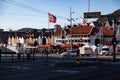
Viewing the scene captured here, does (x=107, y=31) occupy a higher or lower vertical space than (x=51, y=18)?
higher

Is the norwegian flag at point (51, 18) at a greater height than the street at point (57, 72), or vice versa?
the norwegian flag at point (51, 18)

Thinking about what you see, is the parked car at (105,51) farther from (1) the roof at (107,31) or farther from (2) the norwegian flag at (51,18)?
(1) the roof at (107,31)

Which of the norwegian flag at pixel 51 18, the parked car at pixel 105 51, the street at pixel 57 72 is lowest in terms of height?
the street at pixel 57 72

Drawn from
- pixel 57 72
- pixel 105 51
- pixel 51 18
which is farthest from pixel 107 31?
pixel 57 72

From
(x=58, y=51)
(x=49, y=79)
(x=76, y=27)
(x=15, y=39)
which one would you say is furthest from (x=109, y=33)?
(x=49, y=79)

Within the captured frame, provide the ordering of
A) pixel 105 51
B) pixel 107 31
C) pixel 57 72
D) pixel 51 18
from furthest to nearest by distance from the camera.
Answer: pixel 107 31 < pixel 105 51 < pixel 51 18 < pixel 57 72

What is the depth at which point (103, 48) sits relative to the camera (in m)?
87.4

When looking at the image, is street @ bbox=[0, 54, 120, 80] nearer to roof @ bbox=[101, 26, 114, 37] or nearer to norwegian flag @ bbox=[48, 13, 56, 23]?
norwegian flag @ bbox=[48, 13, 56, 23]

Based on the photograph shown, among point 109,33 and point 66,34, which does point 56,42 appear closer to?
point 66,34

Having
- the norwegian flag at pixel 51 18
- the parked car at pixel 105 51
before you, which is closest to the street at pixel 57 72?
the norwegian flag at pixel 51 18

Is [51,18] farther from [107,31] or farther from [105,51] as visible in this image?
[107,31]

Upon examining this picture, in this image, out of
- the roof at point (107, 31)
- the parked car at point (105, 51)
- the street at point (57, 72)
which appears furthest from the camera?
the roof at point (107, 31)

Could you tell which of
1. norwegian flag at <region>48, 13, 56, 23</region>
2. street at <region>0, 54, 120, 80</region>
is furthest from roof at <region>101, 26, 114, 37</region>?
street at <region>0, 54, 120, 80</region>

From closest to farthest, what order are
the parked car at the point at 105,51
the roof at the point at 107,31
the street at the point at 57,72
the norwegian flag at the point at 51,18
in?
1. the street at the point at 57,72
2. the norwegian flag at the point at 51,18
3. the parked car at the point at 105,51
4. the roof at the point at 107,31
